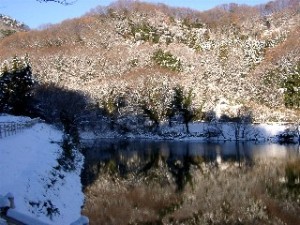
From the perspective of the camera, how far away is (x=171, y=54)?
101 meters

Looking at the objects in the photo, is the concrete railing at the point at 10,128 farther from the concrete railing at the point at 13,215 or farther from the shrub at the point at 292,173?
the concrete railing at the point at 13,215

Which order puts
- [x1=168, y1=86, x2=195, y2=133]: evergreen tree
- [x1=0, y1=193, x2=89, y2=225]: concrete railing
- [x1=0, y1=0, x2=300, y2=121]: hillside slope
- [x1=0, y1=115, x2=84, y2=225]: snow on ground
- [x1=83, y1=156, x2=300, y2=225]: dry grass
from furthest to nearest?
[x1=0, y1=0, x2=300, y2=121]: hillside slope
[x1=168, y1=86, x2=195, y2=133]: evergreen tree
[x1=83, y1=156, x2=300, y2=225]: dry grass
[x1=0, y1=115, x2=84, y2=225]: snow on ground
[x1=0, y1=193, x2=89, y2=225]: concrete railing

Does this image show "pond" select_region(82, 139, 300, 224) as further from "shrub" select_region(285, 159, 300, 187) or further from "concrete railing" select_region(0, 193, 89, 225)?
"concrete railing" select_region(0, 193, 89, 225)

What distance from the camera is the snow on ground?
12.3 metres

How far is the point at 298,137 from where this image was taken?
171ft

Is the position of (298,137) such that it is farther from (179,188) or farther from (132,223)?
(132,223)

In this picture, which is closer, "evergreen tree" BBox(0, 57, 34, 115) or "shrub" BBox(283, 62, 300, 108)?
"evergreen tree" BBox(0, 57, 34, 115)

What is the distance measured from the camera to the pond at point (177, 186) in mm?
16672

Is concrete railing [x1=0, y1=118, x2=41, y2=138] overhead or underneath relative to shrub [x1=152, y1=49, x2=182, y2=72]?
underneath

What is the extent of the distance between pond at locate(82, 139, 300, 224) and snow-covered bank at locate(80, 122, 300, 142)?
19374 mm

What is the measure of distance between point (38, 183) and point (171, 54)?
287ft

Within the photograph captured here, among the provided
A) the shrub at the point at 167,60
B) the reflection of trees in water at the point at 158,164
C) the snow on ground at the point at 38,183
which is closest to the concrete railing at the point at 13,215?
the snow on ground at the point at 38,183

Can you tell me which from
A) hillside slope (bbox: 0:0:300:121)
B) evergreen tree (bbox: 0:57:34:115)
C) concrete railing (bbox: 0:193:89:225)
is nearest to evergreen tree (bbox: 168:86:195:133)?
hillside slope (bbox: 0:0:300:121)

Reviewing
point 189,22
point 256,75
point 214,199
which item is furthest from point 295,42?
point 214,199
